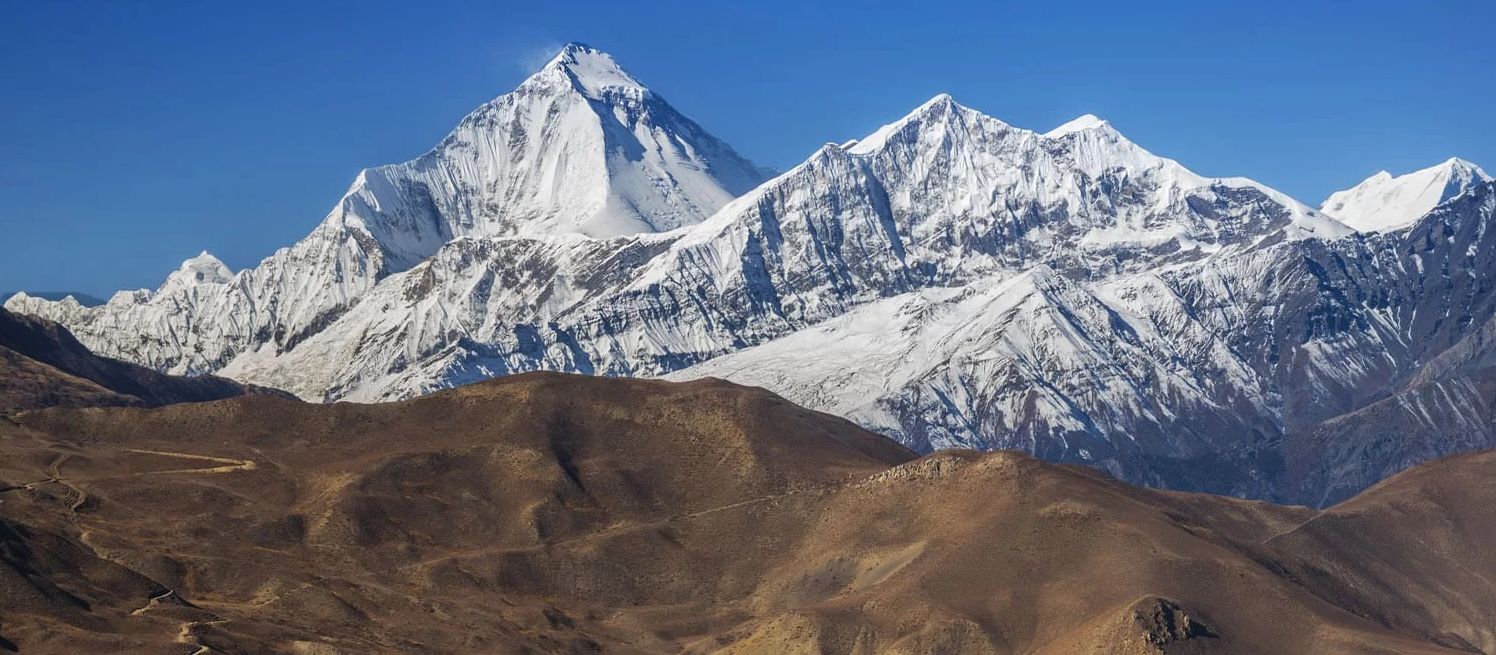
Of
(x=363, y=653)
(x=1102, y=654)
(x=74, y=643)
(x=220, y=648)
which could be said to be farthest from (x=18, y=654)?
(x=1102, y=654)

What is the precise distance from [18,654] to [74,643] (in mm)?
5162

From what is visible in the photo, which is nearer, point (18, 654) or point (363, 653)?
point (18, 654)

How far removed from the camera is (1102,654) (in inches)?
7869

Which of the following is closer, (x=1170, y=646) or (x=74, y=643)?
(x=74, y=643)

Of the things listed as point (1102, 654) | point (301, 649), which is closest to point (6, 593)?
point (301, 649)

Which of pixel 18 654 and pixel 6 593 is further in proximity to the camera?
pixel 6 593

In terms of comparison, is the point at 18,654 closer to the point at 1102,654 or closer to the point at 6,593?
the point at 6,593

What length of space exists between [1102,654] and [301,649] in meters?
74.1

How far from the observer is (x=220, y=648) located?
190 metres

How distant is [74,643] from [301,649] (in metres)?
21.1

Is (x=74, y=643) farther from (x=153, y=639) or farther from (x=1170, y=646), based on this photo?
(x=1170, y=646)

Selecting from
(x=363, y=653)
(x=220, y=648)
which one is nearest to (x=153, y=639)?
(x=220, y=648)

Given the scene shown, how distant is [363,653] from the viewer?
650 ft

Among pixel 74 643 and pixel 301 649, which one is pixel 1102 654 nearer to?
pixel 301 649
